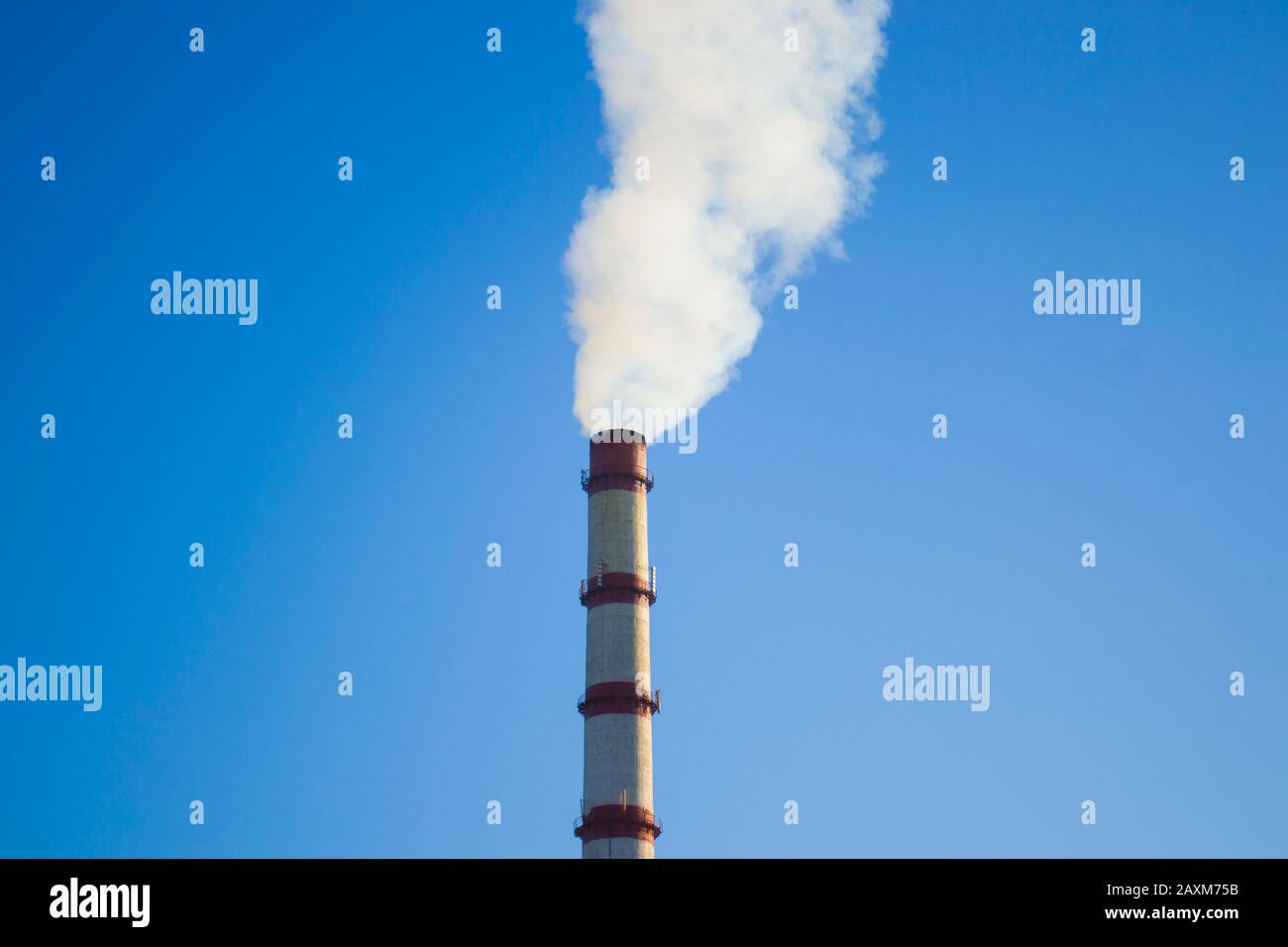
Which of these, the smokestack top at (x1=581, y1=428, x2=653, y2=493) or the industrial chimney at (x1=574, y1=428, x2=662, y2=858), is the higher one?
the smokestack top at (x1=581, y1=428, x2=653, y2=493)

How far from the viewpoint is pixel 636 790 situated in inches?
2181

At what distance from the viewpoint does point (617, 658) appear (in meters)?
56.7

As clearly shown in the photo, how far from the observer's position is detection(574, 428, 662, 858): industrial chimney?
181ft

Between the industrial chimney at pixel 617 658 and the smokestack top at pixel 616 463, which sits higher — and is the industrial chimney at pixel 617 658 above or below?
below

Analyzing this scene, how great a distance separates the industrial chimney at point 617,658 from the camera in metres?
55.2

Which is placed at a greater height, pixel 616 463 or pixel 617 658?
pixel 616 463
